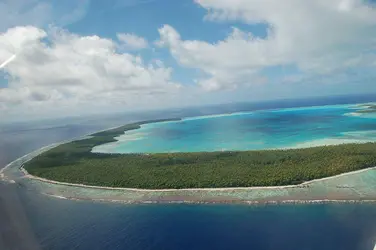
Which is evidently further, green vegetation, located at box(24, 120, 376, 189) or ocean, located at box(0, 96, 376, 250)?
green vegetation, located at box(24, 120, 376, 189)

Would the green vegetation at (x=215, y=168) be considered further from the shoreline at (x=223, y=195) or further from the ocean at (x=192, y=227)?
the ocean at (x=192, y=227)

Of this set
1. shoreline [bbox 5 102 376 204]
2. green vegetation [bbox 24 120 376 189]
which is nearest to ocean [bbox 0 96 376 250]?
shoreline [bbox 5 102 376 204]

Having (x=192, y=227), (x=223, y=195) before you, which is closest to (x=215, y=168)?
(x=223, y=195)

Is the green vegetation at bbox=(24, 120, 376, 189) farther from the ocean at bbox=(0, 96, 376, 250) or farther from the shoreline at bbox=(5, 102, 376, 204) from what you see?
the ocean at bbox=(0, 96, 376, 250)

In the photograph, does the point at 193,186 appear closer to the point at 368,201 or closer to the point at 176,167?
the point at 176,167

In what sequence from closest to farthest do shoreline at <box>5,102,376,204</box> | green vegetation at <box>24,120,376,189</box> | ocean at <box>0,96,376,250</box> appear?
1. ocean at <box>0,96,376,250</box>
2. shoreline at <box>5,102,376,204</box>
3. green vegetation at <box>24,120,376,189</box>
